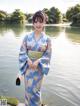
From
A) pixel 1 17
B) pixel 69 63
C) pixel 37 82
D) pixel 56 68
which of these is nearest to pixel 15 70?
pixel 56 68

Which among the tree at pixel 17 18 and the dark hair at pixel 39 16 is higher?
the dark hair at pixel 39 16

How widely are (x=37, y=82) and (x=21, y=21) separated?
62.8 metres

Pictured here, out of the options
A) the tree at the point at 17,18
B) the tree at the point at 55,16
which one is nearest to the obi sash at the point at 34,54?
the tree at the point at 17,18

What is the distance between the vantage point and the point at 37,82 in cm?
338

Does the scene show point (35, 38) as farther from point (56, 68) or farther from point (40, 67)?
point (56, 68)

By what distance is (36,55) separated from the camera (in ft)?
11.0

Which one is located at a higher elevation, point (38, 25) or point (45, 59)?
point (38, 25)

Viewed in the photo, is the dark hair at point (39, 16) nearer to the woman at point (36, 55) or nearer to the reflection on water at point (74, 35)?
the woman at point (36, 55)

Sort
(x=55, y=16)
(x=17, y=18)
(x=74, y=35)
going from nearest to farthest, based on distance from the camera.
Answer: (x=74, y=35), (x=17, y=18), (x=55, y=16)

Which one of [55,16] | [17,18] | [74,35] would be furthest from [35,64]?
[55,16]

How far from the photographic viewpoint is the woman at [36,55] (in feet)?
10.9

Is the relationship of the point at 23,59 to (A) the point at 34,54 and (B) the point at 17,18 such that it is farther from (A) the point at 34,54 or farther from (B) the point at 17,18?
(B) the point at 17,18

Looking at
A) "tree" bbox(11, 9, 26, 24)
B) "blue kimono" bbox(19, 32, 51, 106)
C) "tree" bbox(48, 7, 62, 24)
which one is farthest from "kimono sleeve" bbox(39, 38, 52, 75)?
"tree" bbox(48, 7, 62, 24)

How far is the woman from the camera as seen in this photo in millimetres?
3322
